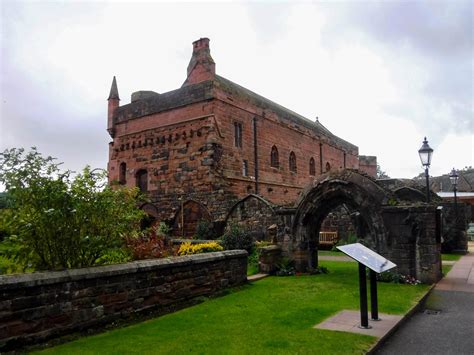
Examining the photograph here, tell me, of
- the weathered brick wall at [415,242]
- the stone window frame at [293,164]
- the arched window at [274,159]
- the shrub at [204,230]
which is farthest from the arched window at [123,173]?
the weathered brick wall at [415,242]

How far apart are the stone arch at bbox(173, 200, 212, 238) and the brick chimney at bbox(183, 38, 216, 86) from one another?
23.6ft

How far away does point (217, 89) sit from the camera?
74.2ft

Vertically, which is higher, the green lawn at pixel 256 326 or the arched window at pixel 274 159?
the arched window at pixel 274 159

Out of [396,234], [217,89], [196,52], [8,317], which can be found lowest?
[8,317]

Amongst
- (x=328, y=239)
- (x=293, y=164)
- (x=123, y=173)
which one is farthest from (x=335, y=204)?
(x=123, y=173)

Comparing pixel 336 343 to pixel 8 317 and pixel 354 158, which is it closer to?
pixel 8 317

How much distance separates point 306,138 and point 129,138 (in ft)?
44.4

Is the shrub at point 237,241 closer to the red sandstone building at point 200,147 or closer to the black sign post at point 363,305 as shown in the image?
the red sandstone building at point 200,147

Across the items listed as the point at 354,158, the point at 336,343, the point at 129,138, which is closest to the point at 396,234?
the point at 336,343

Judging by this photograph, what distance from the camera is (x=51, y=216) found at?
265 inches

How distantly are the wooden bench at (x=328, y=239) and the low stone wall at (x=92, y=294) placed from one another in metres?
12.6

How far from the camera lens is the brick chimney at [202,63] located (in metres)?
23.0

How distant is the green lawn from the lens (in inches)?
220

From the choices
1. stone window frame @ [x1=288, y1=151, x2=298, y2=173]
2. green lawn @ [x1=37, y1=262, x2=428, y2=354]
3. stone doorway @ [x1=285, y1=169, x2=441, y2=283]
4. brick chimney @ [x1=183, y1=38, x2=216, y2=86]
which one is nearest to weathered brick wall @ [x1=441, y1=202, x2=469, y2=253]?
stone doorway @ [x1=285, y1=169, x2=441, y2=283]
